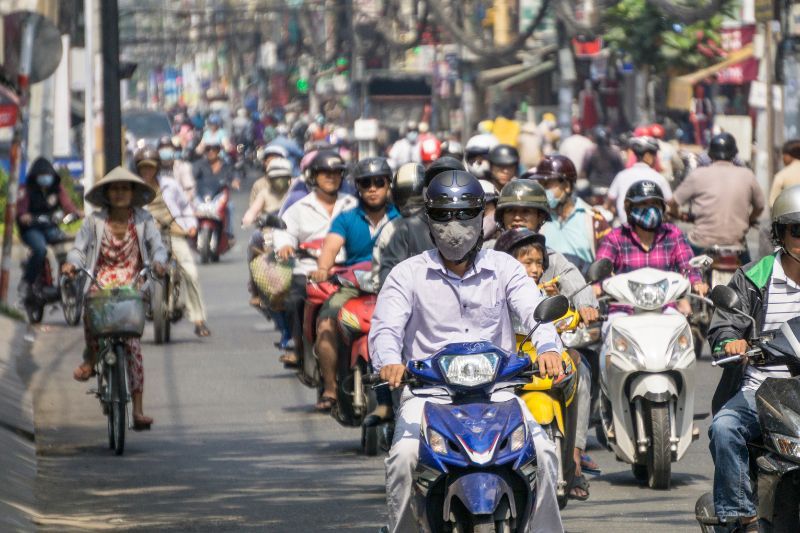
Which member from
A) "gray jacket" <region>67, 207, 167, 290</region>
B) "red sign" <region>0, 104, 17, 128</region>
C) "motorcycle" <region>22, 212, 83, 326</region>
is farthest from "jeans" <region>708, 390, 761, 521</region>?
"motorcycle" <region>22, 212, 83, 326</region>

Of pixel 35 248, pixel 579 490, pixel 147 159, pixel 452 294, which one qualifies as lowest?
pixel 35 248

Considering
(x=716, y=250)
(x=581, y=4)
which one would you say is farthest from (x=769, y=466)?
(x=581, y=4)

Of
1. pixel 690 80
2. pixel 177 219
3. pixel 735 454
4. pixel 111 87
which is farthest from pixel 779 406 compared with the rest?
pixel 690 80

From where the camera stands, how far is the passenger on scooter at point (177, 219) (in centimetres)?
1688

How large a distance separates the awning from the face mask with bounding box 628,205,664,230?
106 feet

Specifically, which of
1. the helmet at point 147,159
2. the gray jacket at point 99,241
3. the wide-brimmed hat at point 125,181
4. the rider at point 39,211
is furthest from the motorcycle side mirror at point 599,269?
the rider at point 39,211

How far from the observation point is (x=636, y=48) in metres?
42.0

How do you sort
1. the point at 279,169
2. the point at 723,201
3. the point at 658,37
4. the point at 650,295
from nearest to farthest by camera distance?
the point at 650,295, the point at 723,201, the point at 279,169, the point at 658,37

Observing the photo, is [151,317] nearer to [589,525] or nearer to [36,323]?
[36,323]

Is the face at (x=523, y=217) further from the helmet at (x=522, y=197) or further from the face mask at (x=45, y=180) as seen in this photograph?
the face mask at (x=45, y=180)

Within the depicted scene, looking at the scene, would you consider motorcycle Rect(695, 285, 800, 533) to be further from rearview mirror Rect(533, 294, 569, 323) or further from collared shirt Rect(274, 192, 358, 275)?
collared shirt Rect(274, 192, 358, 275)

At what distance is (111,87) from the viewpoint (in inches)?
627

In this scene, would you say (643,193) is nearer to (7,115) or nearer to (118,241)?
(118,241)

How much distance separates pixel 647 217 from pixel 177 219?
8.87 metres
